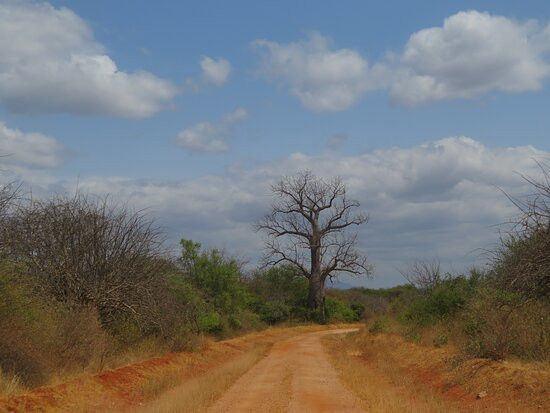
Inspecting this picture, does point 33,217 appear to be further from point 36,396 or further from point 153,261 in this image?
point 36,396

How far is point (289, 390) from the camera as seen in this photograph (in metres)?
17.1

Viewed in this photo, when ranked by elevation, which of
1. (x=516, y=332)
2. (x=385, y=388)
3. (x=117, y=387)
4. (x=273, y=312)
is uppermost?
(x=273, y=312)

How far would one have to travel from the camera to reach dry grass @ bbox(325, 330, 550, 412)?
14.2 meters

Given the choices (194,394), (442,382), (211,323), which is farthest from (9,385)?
(211,323)

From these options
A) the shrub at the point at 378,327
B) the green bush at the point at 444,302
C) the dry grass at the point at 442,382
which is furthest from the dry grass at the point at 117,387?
the shrub at the point at 378,327

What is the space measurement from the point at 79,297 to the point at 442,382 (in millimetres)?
12346

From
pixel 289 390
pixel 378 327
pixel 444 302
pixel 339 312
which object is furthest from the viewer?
pixel 339 312

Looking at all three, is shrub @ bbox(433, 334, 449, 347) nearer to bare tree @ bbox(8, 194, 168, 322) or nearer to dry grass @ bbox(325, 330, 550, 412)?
dry grass @ bbox(325, 330, 550, 412)

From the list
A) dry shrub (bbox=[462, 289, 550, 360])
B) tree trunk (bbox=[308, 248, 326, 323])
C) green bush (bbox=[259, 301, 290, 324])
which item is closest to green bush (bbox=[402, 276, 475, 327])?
dry shrub (bbox=[462, 289, 550, 360])

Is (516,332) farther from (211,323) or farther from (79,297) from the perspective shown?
(211,323)

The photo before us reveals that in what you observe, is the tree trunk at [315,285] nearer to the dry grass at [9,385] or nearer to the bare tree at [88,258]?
the bare tree at [88,258]

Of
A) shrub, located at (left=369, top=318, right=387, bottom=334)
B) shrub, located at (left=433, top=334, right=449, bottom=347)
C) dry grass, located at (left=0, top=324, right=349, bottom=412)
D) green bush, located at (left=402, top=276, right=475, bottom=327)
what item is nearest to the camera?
dry grass, located at (left=0, top=324, right=349, bottom=412)

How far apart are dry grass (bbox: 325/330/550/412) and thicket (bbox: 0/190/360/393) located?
759 cm

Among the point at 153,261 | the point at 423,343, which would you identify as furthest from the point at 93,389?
the point at 423,343
